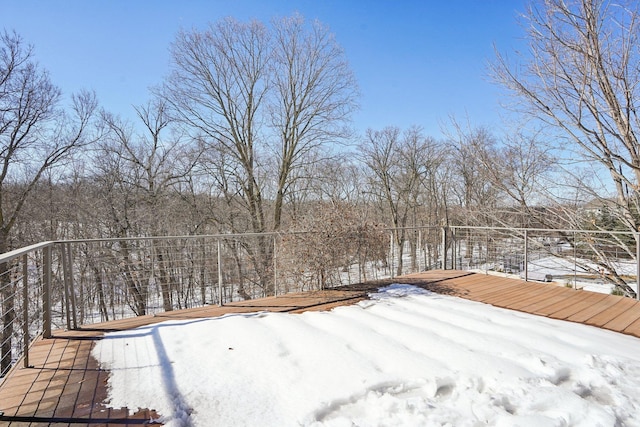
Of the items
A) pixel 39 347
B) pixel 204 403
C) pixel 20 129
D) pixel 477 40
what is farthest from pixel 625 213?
pixel 20 129

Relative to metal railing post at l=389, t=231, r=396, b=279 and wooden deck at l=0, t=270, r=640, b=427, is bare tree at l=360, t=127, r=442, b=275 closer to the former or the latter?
metal railing post at l=389, t=231, r=396, b=279

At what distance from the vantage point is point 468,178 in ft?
44.3

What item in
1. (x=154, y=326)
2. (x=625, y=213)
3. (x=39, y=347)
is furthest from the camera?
(x=625, y=213)

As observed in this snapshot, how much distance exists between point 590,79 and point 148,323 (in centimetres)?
706

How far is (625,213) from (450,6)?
5596mm

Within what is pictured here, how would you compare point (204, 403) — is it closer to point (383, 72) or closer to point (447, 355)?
point (447, 355)

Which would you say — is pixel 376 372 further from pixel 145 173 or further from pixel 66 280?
pixel 145 173

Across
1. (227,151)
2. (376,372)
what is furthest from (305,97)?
(376,372)

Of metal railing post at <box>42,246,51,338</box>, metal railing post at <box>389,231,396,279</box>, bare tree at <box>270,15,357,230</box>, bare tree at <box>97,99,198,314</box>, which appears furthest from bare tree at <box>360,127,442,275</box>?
metal railing post at <box>42,246,51,338</box>

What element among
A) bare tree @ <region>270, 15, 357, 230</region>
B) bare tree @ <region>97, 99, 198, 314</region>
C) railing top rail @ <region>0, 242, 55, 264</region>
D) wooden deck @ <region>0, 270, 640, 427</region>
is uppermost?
bare tree @ <region>270, 15, 357, 230</region>

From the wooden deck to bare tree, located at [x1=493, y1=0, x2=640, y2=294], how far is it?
235cm

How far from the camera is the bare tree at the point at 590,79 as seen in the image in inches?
183

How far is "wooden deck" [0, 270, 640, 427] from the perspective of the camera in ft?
5.92

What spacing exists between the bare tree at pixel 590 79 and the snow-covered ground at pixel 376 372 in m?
3.47
